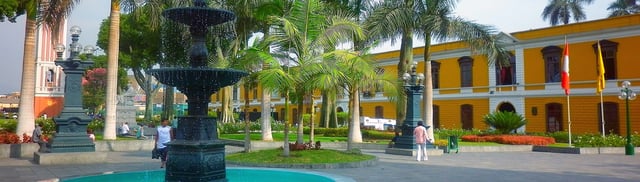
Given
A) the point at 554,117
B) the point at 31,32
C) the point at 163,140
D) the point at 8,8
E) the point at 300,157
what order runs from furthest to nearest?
1. the point at 554,117
2. the point at 31,32
3. the point at 8,8
4. the point at 300,157
5. the point at 163,140

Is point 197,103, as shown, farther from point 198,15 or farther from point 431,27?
point 431,27

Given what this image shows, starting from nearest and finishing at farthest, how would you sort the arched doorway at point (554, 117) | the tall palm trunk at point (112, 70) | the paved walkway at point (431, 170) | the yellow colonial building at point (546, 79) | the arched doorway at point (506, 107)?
the paved walkway at point (431, 170) → the tall palm trunk at point (112, 70) → the yellow colonial building at point (546, 79) → the arched doorway at point (554, 117) → the arched doorway at point (506, 107)

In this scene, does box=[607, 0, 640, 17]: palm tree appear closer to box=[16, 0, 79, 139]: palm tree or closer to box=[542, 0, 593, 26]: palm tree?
box=[542, 0, 593, 26]: palm tree

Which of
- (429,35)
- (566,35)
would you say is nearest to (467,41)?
(429,35)

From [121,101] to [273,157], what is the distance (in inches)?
1003

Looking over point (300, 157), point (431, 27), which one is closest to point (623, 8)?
point (431, 27)

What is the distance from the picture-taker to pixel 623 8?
50.2 metres

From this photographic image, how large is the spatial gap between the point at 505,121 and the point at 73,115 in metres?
21.1

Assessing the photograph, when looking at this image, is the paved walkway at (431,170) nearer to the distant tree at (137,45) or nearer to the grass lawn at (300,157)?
the grass lawn at (300,157)

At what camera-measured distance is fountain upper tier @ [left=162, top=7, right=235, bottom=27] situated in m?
8.24

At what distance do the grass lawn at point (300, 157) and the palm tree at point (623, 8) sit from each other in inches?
1713

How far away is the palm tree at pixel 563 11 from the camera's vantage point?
53469mm

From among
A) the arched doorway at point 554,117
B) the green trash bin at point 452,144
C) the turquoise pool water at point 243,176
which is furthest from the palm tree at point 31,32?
the arched doorway at point 554,117

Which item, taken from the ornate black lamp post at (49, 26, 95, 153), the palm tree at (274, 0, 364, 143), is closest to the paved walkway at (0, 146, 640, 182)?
the ornate black lamp post at (49, 26, 95, 153)
